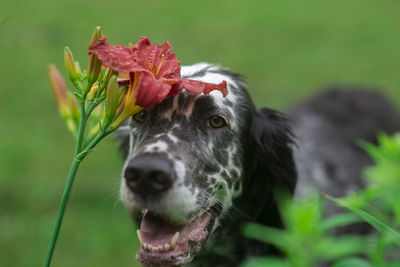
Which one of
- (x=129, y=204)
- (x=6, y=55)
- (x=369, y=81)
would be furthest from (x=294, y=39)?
(x=129, y=204)

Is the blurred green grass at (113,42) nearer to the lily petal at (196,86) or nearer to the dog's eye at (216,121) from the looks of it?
the dog's eye at (216,121)

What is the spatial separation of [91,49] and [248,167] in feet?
4.62

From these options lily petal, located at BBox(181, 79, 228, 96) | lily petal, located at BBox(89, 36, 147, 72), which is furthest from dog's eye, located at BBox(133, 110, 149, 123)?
lily petal, located at BBox(89, 36, 147, 72)

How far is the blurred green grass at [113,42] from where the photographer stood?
4863 mm

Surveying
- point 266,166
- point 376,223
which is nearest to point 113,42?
point 266,166

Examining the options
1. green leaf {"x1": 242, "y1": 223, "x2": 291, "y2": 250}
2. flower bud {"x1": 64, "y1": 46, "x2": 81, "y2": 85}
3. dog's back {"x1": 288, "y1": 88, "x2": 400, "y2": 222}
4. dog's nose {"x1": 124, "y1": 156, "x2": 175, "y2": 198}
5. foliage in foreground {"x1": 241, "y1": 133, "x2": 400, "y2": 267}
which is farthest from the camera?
dog's back {"x1": 288, "y1": 88, "x2": 400, "y2": 222}

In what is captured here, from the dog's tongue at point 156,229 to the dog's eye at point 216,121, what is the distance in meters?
0.54

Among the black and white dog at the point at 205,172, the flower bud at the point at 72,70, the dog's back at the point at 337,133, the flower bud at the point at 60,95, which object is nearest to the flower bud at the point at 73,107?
the flower bud at the point at 60,95

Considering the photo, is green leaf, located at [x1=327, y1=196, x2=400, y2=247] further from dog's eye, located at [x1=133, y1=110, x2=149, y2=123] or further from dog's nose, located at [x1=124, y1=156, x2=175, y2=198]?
dog's eye, located at [x1=133, y1=110, x2=149, y2=123]

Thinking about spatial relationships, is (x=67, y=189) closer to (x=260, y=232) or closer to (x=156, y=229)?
(x=156, y=229)

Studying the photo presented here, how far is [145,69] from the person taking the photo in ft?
5.94

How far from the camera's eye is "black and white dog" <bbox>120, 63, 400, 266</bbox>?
218 cm

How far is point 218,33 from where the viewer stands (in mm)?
10469

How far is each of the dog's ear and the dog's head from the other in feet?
0.08
